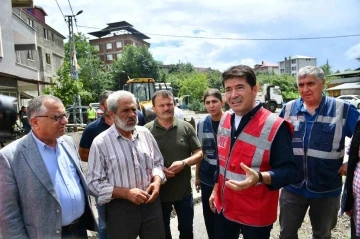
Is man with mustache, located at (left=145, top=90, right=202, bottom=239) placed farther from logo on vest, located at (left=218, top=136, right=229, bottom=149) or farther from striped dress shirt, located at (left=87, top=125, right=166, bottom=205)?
logo on vest, located at (left=218, top=136, right=229, bottom=149)

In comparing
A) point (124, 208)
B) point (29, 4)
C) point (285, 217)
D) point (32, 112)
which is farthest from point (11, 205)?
point (29, 4)

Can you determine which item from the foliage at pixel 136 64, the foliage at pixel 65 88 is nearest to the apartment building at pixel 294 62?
the foliage at pixel 136 64

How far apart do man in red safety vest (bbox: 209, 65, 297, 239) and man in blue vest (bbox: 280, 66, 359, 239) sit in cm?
71

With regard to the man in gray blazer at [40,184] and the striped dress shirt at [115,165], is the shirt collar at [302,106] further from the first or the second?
the man in gray blazer at [40,184]

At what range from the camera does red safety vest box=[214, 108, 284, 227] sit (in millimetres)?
1983

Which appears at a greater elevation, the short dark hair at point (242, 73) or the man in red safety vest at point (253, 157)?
the short dark hair at point (242, 73)

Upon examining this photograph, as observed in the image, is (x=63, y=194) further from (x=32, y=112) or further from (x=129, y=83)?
(x=129, y=83)

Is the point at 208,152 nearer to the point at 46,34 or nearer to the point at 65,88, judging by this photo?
the point at 65,88

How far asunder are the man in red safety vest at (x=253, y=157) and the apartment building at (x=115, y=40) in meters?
65.8

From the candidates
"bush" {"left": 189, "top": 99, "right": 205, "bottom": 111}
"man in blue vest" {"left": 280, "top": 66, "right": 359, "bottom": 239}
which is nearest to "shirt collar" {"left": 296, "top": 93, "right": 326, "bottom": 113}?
"man in blue vest" {"left": 280, "top": 66, "right": 359, "bottom": 239}

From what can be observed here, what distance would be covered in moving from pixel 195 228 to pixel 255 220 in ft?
7.02

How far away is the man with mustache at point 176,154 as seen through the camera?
119 inches

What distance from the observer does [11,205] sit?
1.89 metres

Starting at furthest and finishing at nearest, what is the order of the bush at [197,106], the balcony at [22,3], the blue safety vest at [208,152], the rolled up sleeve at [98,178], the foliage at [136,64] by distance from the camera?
the foliage at [136,64], the bush at [197,106], the balcony at [22,3], the blue safety vest at [208,152], the rolled up sleeve at [98,178]
